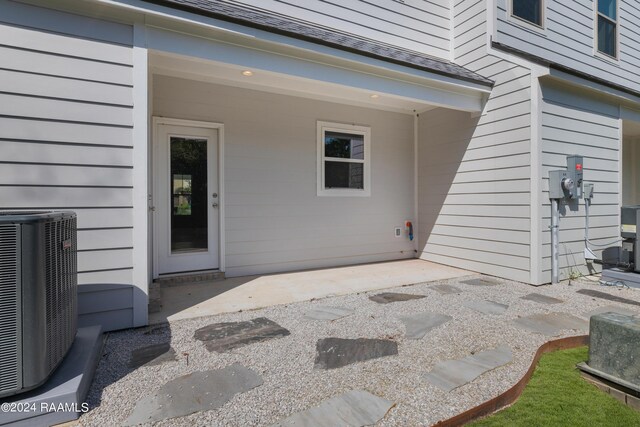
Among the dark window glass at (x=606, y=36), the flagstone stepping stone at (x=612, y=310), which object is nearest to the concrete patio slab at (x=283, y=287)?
the flagstone stepping stone at (x=612, y=310)

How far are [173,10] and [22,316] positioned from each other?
273cm

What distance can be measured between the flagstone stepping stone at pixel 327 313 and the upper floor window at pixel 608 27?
7.61 metres

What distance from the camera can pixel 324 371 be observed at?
2.22 meters

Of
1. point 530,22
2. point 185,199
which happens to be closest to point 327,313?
point 185,199

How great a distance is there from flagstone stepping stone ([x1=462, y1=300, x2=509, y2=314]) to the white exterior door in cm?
346

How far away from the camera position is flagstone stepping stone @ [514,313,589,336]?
296 centimetres

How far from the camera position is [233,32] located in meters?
3.32

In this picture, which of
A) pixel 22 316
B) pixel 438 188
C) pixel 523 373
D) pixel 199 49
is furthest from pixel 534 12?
pixel 22 316

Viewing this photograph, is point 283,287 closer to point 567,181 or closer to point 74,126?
point 74,126

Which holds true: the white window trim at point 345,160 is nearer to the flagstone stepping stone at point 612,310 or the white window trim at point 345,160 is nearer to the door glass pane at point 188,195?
the door glass pane at point 188,195

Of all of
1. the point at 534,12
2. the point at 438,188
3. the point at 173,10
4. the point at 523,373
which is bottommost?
the point at 523,373

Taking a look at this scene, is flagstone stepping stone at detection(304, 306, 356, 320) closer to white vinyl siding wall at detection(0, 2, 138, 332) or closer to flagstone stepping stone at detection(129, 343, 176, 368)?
flagstone stepping stone at detection(129, 343, 176, 368)

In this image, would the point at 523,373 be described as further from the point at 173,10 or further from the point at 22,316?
the point at 173,10

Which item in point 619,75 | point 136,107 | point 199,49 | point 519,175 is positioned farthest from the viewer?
point 619,75
